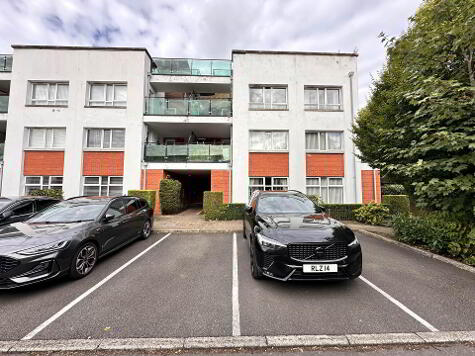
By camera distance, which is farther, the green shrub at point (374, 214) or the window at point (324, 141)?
the window at point (324, 141)

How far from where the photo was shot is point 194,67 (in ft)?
45.4

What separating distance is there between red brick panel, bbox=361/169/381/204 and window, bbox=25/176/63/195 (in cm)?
1786

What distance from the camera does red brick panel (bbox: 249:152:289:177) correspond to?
12.4m

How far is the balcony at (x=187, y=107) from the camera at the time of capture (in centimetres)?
1255

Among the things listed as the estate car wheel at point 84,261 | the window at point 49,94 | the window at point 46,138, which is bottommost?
the estate car wheel at point 84,261

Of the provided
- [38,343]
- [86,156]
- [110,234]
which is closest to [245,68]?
[86,156]

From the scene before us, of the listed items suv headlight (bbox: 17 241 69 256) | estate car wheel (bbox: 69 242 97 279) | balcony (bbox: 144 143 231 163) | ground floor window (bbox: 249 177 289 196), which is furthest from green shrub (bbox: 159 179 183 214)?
suv headlight (bbox: 17 241 69 256)

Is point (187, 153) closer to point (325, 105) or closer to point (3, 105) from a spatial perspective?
point (325, 105)

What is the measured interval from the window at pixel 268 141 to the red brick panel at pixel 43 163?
1141 centimetres

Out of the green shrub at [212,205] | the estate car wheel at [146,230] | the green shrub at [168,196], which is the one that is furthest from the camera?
the green shrub at [168,196]

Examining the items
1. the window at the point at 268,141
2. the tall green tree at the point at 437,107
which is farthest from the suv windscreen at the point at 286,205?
the window at the point at 268,141

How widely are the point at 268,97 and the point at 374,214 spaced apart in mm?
8815

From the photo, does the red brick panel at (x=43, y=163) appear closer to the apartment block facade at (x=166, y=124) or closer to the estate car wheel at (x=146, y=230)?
the apartment block facade at (x=166, y=124)

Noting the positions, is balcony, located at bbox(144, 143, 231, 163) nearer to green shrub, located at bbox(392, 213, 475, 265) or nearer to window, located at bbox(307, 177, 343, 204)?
window, located at bbox(307, 177, 343, 204)
